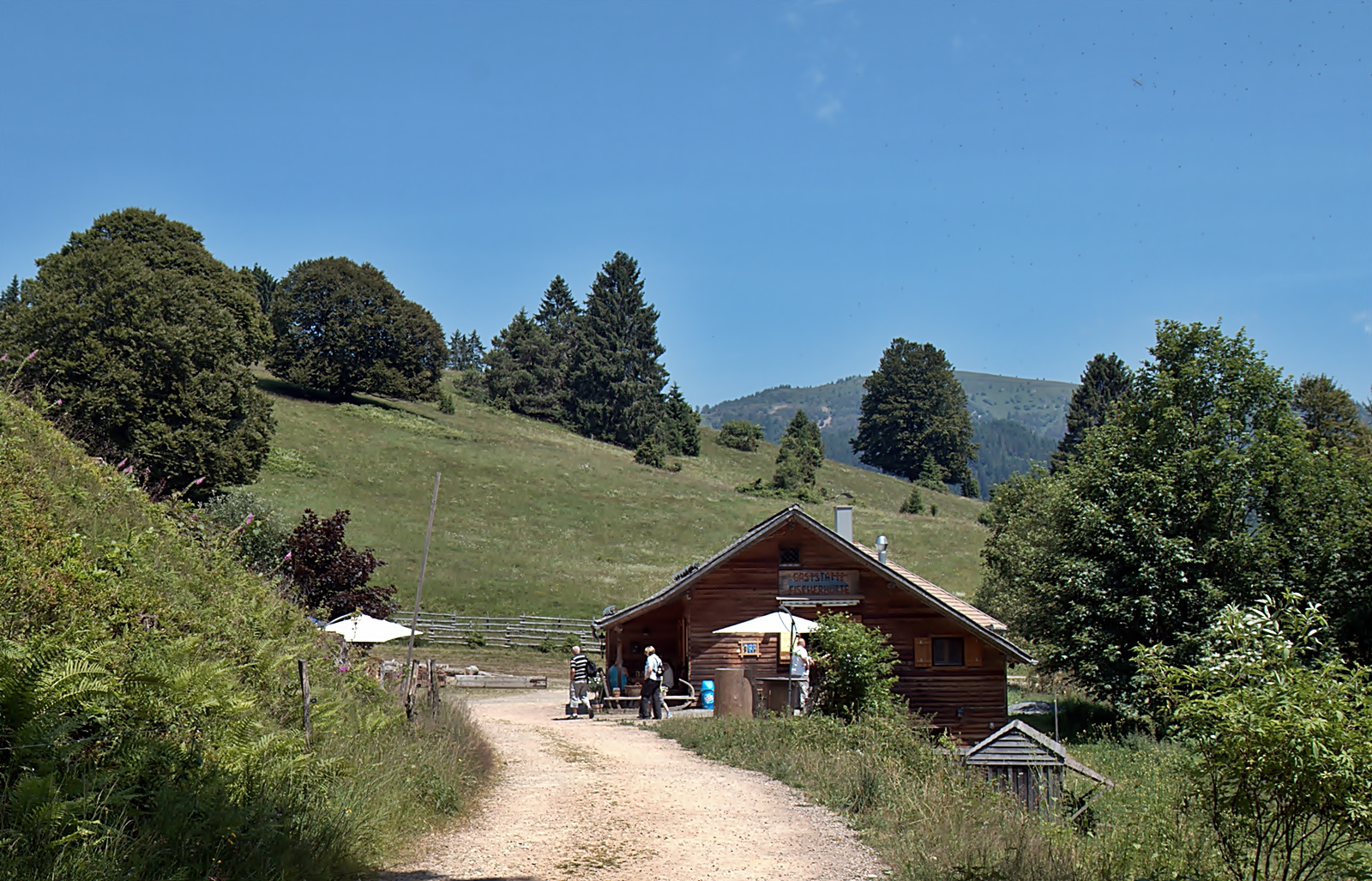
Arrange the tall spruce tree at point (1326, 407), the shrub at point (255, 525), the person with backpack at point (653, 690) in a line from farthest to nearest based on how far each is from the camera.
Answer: the tall spruce tree at point (1326, 407) < the shrub at point (255, 525) < the person with backpack at point (653, 690)

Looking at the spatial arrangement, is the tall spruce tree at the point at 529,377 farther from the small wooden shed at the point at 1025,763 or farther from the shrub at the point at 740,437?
the small wooden shed at the point at 1025,763

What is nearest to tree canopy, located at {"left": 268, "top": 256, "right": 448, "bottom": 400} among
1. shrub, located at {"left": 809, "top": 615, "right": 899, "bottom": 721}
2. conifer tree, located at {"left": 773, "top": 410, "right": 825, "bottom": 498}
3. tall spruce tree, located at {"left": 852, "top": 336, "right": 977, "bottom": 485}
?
conifer tree, located at {"left": 773, "top": 410, "right": 825, "bottom": 498}

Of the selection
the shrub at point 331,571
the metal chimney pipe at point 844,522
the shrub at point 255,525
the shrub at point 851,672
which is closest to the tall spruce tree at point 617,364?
the shrub at point 255,525

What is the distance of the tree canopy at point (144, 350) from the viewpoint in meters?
38.8

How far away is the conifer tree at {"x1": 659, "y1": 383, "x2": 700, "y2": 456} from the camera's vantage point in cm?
9981

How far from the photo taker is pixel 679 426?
103 meters

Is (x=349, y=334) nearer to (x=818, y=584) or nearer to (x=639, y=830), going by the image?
Answer: (x=818, y=584)

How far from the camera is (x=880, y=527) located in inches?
2785

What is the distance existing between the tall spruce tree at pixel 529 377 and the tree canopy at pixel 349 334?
17228 mm

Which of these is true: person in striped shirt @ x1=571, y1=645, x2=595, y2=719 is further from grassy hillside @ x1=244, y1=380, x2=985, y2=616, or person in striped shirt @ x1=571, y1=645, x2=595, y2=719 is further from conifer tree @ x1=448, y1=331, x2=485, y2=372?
conifer tree @ x1=448, y1=331, x2=485, y2=372

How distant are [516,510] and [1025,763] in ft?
169

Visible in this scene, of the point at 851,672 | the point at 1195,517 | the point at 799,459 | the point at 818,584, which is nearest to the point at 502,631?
the point at 818,584

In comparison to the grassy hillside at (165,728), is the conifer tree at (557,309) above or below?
above

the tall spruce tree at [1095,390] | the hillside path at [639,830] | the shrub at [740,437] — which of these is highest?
the tall spruce tree at [1095,390]
